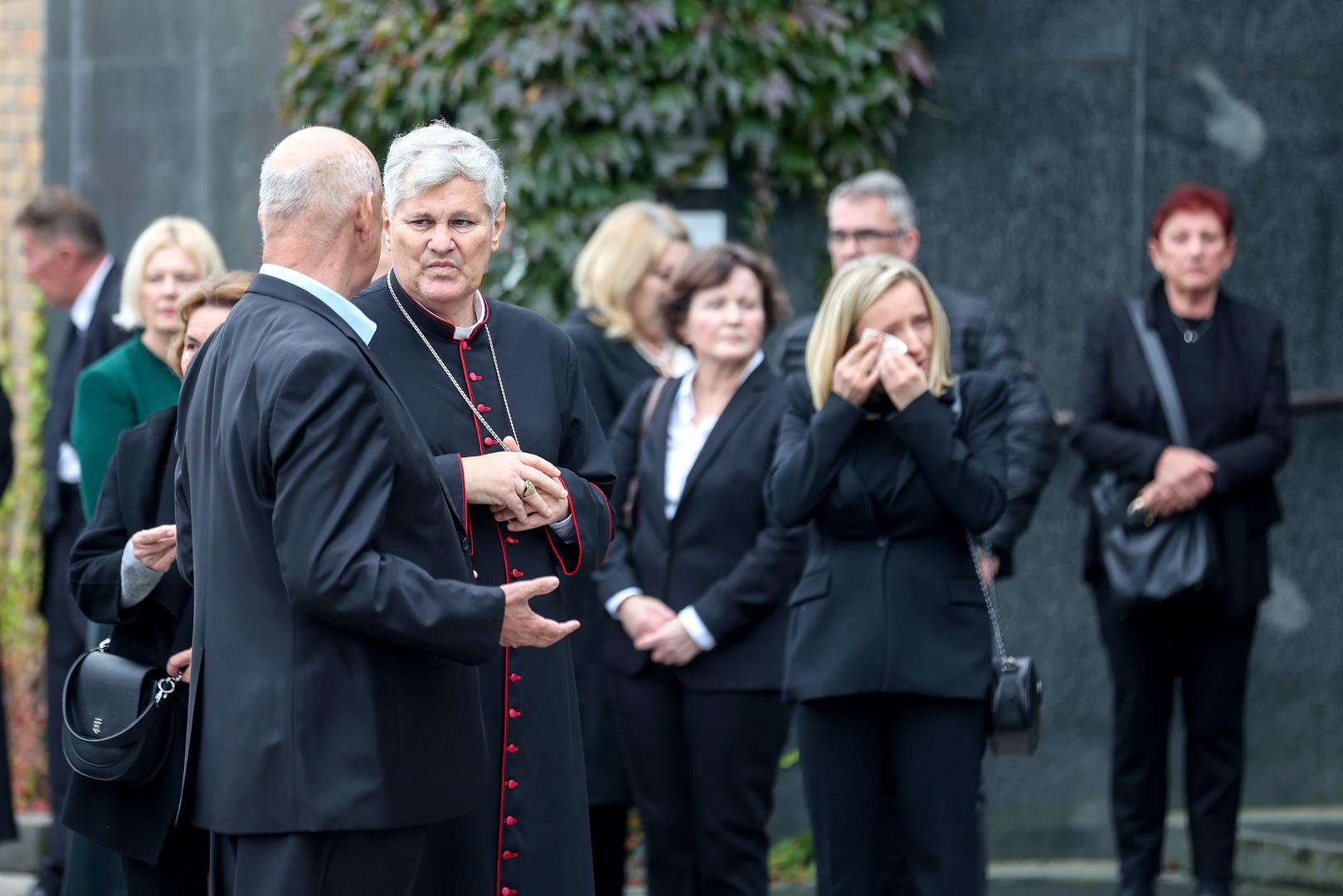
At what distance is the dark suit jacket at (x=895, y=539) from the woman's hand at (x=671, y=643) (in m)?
0.46

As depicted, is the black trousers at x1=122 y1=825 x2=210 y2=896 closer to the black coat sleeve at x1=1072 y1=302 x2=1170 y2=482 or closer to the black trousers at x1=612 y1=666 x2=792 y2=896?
the black trousers at x1=612 y1=666 x2=792 y2=896

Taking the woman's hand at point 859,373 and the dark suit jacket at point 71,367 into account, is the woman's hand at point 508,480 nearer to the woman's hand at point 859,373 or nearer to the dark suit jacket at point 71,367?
the woman's hand at point 859,373

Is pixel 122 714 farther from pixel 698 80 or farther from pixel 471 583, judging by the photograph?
pixel 698 80

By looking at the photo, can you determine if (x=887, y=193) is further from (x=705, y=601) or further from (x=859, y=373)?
(x=705, y=601)

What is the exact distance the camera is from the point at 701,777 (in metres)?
5.06

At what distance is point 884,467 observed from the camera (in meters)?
4.55

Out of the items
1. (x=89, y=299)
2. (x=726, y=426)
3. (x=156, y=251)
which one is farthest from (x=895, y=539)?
(x=89, y=299)

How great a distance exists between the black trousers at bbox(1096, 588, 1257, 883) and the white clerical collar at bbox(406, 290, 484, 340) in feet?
9.44

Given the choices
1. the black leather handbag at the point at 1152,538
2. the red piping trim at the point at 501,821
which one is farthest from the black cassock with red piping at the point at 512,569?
the black leather handbag at the point at 1152,538

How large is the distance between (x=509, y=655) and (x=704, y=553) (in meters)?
1.62

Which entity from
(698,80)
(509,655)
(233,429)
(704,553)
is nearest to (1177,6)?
(698,80)

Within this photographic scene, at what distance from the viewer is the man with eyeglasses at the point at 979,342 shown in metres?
5.57

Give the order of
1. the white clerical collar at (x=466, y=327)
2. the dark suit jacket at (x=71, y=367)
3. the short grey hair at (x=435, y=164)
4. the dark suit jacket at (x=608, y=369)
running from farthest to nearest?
the dark suit jacket at (x=71, y=367)
the dark suit jacket at (x=608, y=369)
the white clerical collar at (x=466, y=327)
the short grey hair at (x=435, y=164)

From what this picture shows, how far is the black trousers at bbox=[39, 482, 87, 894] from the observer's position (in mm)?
6203
